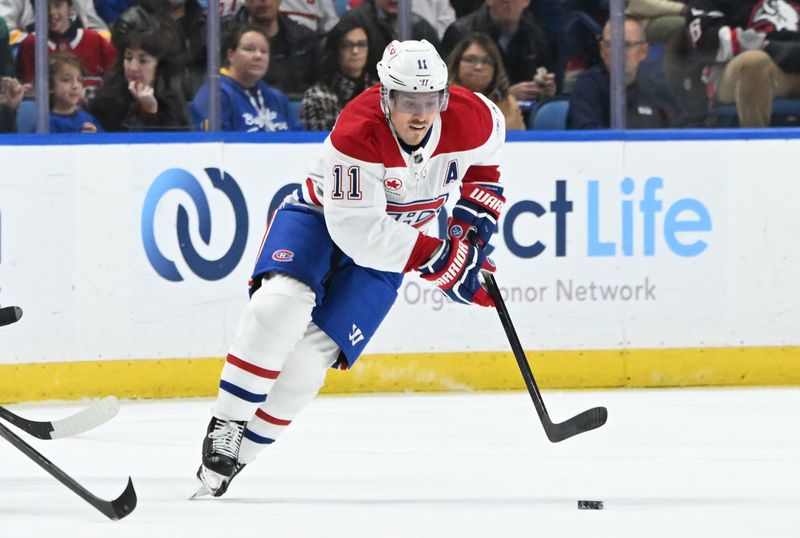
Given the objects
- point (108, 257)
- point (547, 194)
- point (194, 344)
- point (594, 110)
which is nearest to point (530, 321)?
point (547, 194)

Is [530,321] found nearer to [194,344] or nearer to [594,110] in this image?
[594,110]

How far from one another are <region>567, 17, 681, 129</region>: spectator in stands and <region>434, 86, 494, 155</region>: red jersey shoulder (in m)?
1.81

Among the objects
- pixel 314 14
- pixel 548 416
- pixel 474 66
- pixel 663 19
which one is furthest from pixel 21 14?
pixel 548 416

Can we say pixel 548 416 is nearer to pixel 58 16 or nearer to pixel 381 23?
pixel 381 23

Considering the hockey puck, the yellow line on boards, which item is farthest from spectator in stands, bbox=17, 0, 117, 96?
the hockey puck

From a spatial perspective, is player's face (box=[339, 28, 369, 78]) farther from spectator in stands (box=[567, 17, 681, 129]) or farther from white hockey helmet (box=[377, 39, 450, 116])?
white hockey helmet (box=[377, 39, 450, 116])

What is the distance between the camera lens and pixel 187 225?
5.07 meters

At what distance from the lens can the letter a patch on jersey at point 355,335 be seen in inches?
131

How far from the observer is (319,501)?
326cm

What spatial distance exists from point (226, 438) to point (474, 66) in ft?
7.82

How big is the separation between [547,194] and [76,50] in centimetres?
177

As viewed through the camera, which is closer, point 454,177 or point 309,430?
point 454,177

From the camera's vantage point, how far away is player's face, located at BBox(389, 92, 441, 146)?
10.4 ft

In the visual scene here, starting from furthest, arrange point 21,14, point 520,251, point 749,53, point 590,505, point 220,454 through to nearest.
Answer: point 749,53
point 520,251
point 21,14
point 220,454
point 590,505
